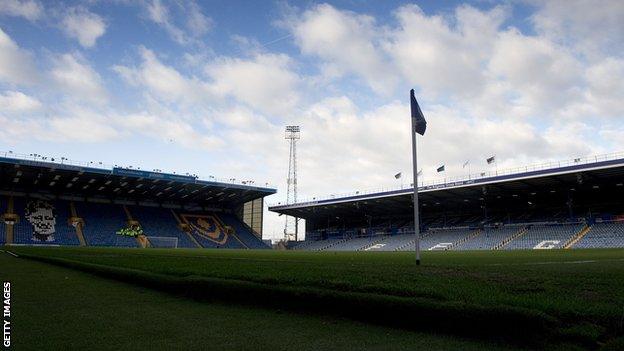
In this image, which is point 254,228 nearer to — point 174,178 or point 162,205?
point 162,205

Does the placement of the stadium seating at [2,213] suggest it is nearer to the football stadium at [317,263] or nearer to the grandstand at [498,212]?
the football stadium at [317,263]

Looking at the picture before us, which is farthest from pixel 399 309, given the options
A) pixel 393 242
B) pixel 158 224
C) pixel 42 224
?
pixel 158 224

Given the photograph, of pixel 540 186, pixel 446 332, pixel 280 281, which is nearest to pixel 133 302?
pixel 280 281

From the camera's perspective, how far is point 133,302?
7062mm

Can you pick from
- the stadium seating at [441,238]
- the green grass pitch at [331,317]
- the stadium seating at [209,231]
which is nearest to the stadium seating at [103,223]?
the stadium seating at [209,231]

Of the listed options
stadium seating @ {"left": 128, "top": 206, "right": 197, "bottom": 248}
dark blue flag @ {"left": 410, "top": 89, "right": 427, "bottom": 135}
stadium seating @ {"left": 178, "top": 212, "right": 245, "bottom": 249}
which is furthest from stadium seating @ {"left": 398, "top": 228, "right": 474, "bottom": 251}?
dark blue flag @ {"left": 410, "top": 89, "right": 427, "bottom": 135}

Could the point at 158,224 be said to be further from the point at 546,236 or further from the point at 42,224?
the point at 546,236

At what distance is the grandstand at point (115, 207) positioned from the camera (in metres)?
55.7

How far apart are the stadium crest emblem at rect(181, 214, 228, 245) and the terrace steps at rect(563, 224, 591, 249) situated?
153ft

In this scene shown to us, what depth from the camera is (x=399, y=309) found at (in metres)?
4.97

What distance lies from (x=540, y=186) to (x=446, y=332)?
168 feet

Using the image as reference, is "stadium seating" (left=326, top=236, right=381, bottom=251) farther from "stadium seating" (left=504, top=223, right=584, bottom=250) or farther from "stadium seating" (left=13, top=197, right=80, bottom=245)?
"stadium seating" (left=13, top=197, right=80, bottom=245)

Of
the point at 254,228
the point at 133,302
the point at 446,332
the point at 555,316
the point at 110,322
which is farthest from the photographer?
the point at 254,228

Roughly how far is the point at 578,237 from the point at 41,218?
6499cm
